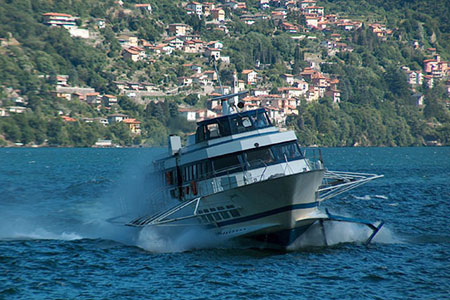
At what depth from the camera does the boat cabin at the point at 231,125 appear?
1308 inches

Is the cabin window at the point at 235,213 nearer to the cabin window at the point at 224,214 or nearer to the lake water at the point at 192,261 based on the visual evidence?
the cabin window at the point at 224,214

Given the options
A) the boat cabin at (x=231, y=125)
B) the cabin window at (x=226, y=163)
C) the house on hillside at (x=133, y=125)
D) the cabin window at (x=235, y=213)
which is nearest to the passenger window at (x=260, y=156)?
the cabin window at (x=226, y=163)

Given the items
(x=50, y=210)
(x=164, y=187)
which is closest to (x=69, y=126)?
(x=50, y=210)

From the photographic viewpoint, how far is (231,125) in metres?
33.2

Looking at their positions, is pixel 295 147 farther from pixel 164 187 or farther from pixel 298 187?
pixel 164 187

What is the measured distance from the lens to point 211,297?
83.7 ft

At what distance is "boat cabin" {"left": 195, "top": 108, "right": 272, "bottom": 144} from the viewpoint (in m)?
33.2

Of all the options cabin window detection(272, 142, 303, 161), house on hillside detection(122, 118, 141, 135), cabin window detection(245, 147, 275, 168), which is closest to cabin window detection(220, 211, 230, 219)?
cabin window detection(245, 147, 275, 168)

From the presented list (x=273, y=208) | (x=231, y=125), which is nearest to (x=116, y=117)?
(x=231, y=125)

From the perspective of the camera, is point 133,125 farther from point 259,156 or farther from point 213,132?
point 259,156

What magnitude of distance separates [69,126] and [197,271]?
165m

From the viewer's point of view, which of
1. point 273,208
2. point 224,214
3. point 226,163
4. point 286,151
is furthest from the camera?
point 286,151

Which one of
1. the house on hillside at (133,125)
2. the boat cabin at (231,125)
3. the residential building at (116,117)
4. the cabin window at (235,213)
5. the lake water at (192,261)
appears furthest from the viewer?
the residential building at (116,117)

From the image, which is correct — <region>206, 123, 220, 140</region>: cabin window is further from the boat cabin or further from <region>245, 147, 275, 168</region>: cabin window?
<region>245, 147, 275, 168</region>: cabin window
